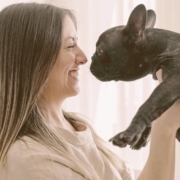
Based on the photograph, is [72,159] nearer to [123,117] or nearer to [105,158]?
[105,158]

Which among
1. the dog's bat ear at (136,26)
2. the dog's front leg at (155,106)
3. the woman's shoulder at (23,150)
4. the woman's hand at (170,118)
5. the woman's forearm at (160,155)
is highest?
the dog's bat ear at (136,26)

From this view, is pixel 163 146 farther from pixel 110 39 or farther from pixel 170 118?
pixel 110 39

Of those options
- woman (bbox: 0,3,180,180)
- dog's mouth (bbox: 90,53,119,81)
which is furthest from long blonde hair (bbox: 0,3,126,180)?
dog's mouth (bbox: 90,53,119,81)

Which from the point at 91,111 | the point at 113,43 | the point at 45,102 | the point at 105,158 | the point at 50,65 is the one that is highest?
the point at 113,43

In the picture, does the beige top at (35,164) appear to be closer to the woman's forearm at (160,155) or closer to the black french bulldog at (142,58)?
the woman's forearm at (160,155)

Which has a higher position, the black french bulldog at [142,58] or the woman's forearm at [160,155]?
the black french bulldog at [142,58]

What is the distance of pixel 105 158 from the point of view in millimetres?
1112

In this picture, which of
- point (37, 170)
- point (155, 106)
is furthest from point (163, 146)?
point (37, 170)

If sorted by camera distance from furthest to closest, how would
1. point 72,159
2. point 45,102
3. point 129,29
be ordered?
1. point 45,102
2. point 72,159
3. point 129,29

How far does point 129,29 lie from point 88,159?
476mm

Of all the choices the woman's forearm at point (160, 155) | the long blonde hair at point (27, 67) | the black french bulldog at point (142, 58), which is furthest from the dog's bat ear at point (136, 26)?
the long blonde hair at point (27, 67)

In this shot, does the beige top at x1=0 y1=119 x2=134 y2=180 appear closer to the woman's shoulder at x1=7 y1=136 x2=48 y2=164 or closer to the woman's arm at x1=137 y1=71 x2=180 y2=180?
the woman's shoulder at x1=7 y1=136 x2=48 y2=164

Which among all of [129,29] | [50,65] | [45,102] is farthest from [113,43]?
[45,102]

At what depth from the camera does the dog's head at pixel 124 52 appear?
688 mm
